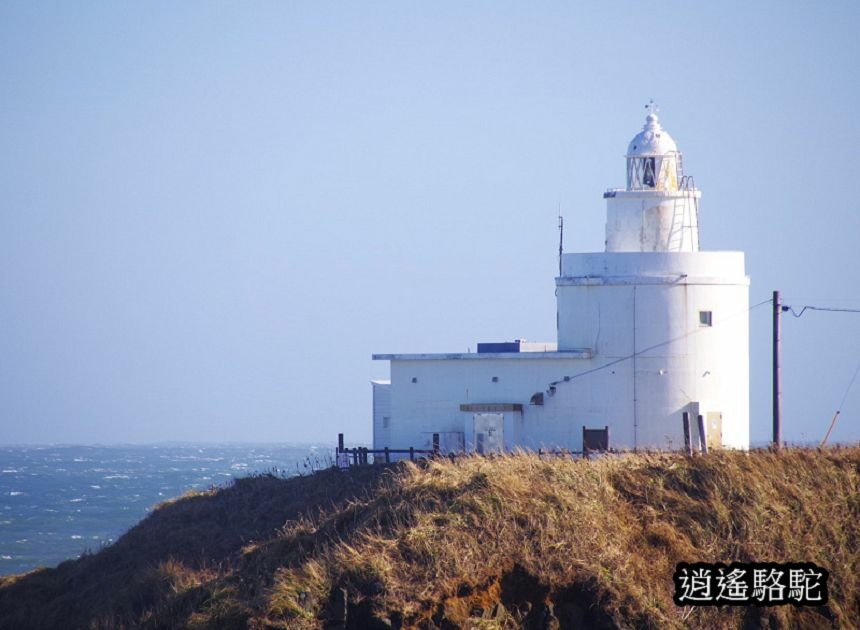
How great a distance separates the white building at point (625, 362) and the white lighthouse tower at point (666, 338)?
0.08 ft

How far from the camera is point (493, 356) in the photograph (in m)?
34.8

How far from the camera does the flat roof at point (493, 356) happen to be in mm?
34156

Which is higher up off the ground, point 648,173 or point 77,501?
point 648,173

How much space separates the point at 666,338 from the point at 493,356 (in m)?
4.42

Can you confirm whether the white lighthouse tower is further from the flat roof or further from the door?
the door

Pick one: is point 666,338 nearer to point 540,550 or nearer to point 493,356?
point 493,356

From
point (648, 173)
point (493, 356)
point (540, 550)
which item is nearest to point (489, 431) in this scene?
point (493, 356)

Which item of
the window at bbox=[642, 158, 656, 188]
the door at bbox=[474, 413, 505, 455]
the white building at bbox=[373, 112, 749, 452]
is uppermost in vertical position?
the window at bbox=[642, 158, 656, 188]

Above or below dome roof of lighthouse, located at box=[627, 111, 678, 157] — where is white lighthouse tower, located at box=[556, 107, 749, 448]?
below

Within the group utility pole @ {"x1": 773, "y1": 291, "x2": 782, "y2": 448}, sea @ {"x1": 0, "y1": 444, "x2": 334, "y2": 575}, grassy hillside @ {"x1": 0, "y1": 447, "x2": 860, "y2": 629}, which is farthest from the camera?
sea @ {"x1": 0, "y1": 444, "x2": 334, "y2": 575}

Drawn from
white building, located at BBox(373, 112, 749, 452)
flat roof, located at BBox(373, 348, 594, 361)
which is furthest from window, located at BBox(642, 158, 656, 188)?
flat roof, located at BBox(373, 348, 594, 361)

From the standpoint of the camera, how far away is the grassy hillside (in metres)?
19.6

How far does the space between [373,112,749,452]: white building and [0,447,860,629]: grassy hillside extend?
816cm

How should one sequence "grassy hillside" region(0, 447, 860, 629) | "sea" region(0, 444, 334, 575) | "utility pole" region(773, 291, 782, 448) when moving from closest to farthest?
"grassy hillside" region(0, 447, 860, 629) < "utility pole" region(773, 291, 782, 448) < "sea" region(0, 444, 334, 575)
